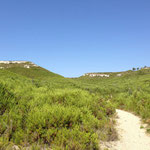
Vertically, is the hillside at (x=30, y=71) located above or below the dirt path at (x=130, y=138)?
above

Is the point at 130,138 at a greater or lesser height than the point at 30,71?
lesser

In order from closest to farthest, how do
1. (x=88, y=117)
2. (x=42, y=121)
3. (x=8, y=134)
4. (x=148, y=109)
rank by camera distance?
1. (x=8, y=134)
2. (x=42, y=121)
3. (x=88, y=117)
4. (x=148, y=109)

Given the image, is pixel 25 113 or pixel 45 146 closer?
pixel 45 146

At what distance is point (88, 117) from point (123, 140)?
5.86 ft

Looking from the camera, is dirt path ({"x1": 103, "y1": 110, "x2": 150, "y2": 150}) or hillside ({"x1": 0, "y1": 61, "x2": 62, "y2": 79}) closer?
dirt path ({"x1": 103, "y1": 110, "x2": 150, "y2": 150})

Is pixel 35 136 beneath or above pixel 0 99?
beneath

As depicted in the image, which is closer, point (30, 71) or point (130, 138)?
point (130, 138)

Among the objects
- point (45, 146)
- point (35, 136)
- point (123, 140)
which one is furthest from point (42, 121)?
point (123, 140)

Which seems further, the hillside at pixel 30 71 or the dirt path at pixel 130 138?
the hillside at pixel 30 71

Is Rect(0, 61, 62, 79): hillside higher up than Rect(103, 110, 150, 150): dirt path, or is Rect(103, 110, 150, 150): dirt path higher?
Rect(0, 61, 62, 79): hillside

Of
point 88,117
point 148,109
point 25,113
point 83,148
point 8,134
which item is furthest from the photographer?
point 148,109

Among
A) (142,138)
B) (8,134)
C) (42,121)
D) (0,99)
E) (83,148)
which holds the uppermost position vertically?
(0,99)

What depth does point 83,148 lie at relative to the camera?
3.97m

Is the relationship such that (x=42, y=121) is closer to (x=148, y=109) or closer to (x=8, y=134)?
(x=8, y=134)
